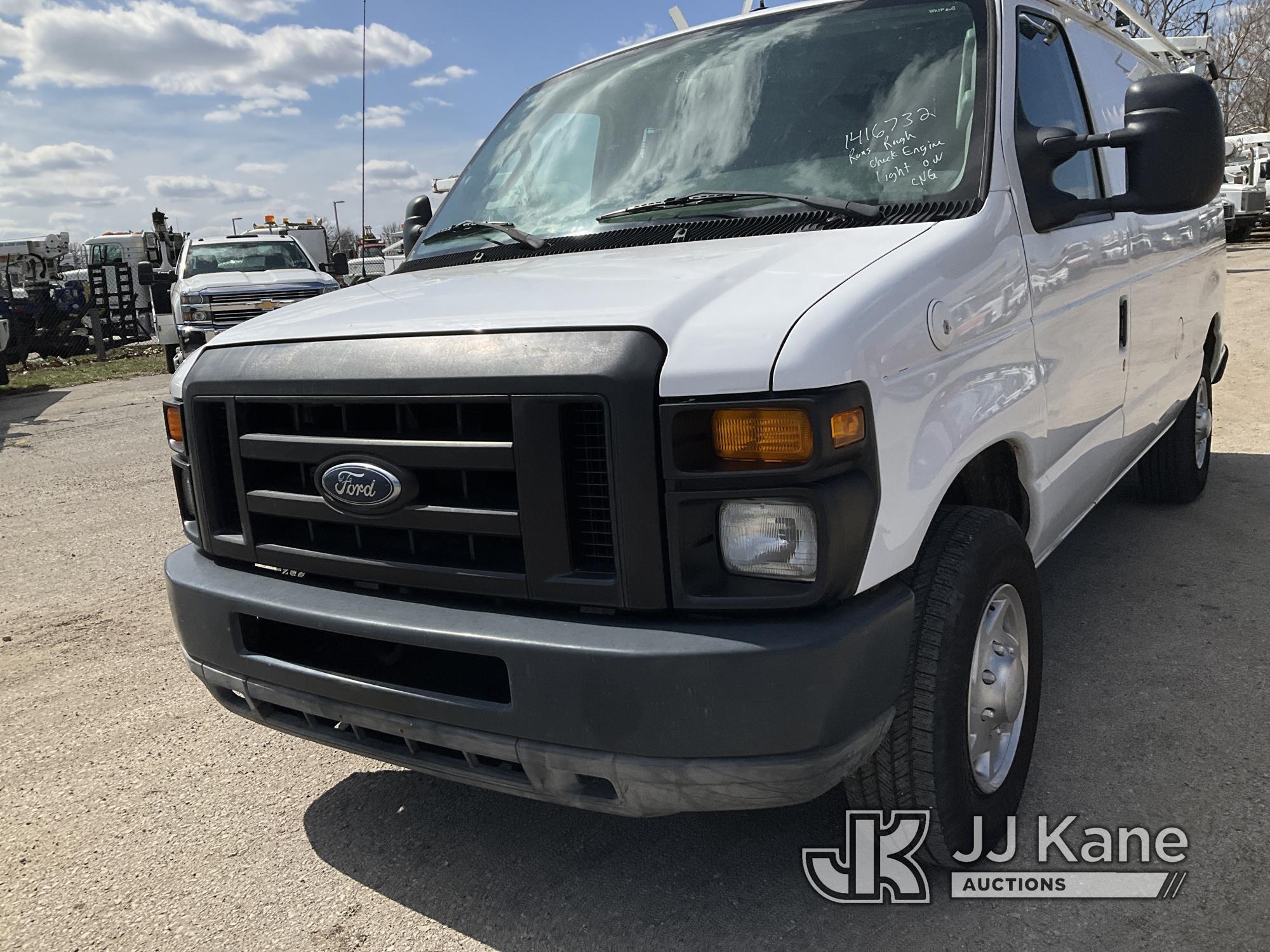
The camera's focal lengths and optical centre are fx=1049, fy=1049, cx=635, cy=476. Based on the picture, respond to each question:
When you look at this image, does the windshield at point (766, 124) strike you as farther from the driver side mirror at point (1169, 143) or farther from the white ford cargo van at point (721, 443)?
the driver side mirror at point (1169, 143)

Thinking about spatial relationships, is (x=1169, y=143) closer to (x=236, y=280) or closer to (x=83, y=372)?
(x=236, y=280)

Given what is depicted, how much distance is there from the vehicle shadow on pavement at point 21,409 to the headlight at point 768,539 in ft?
33.5

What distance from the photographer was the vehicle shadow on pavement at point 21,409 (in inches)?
439

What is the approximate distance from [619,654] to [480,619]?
1.13ft

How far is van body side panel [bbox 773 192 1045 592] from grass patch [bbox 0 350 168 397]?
1585cm

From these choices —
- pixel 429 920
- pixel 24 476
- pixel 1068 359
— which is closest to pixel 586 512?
pixel 429 920

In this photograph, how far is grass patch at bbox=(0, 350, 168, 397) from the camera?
52.9 ft

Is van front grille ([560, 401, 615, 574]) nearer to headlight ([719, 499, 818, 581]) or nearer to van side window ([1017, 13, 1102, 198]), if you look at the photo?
headlight ([719, 499, 818, 581])

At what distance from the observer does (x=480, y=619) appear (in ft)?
7.02

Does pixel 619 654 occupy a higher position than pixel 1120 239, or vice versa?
pixel 1120 239

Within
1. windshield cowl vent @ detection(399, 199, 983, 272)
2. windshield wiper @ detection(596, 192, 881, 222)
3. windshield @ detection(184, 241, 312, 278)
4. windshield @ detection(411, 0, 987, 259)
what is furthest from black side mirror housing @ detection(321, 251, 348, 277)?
windshield wiper @ detection(596, 192, 881, 222)

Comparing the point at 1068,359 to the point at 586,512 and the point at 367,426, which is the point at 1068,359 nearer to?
the point at 586,512

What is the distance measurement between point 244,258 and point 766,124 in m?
13.7

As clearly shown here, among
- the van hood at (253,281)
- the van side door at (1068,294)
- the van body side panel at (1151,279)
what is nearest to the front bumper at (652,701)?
the van side door at (1068,294)
